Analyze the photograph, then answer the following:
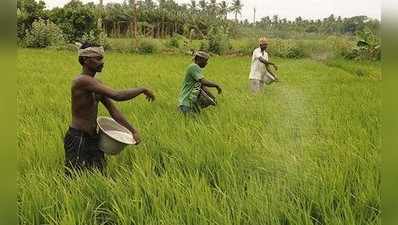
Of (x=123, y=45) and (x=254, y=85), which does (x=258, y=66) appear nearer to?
(x=254, y=85)

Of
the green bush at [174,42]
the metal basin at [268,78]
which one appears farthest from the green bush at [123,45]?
the metal basin at [268,78]

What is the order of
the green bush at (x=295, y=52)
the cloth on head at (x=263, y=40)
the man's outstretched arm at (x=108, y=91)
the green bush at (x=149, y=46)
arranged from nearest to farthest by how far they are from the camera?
the man's outstretched arm at (x=108, y=91)
the green bush at (x=295, y=52)
the cloth on head at (x=263, y=40)
the green bush at (x=149, y=46)

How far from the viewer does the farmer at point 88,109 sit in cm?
206

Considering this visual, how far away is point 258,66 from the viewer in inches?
176

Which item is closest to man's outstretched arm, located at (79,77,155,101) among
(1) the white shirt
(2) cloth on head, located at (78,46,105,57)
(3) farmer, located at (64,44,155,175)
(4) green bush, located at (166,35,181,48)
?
(3) farmer, located at (64,44,155,175)

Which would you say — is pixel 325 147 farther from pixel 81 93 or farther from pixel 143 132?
pixel 81 93

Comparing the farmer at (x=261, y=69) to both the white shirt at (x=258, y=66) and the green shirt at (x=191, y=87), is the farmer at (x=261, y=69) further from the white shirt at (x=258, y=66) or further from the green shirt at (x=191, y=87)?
the green shirt at (x=191, y=87)

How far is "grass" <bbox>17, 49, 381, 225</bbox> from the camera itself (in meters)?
1.71

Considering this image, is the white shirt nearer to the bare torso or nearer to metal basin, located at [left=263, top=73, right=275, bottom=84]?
metal basin, located at [left=263, top=73, right=275, bottom=84]

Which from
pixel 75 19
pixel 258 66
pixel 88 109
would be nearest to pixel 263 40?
pixel 258 66

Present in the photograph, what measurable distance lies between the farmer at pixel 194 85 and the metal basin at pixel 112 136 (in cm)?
100

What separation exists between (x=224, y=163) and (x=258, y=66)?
240 cm

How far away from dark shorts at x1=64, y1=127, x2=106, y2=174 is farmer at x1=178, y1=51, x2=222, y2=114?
1.15 m
